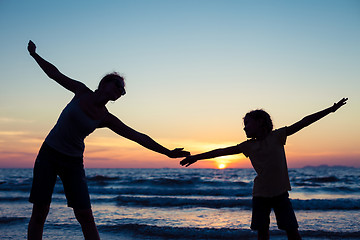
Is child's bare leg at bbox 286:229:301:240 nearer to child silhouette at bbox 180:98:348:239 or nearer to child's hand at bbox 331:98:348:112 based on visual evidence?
child silhouette at bbox 180:98:348:239

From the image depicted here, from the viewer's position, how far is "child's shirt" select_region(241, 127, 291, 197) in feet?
11.6

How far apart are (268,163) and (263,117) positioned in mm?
533

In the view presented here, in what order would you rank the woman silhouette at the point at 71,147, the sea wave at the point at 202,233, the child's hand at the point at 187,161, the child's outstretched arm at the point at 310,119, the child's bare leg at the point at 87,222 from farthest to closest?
the sea wave at the point at 202,233
the child's hand at the point at 187,161
the child's outstretched arm at the point at 310,119
the child's bare leg at the point at 87,222
the woman silhouette at the point at 71,147

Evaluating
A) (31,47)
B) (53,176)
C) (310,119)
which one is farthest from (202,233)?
(31,47)

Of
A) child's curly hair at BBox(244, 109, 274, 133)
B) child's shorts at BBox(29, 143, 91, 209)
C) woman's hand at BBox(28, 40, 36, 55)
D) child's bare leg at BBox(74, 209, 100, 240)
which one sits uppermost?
woman's hand at BBox(28, 40, 36, 55)

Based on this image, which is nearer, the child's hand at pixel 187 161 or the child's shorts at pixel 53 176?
the child's shorts at pixel 53 176

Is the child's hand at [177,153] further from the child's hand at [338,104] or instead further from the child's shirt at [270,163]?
the child's hand at [338,104]

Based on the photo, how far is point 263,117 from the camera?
3.71 meters

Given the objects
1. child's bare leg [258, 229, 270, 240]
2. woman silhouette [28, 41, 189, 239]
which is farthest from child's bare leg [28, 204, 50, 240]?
child's bare leg [258, 229, 270, 240]

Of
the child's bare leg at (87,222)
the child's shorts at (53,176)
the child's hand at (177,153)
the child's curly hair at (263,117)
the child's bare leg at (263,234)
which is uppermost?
the child's curly hair at (263,117)

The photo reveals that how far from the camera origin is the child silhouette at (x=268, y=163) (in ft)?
11.5

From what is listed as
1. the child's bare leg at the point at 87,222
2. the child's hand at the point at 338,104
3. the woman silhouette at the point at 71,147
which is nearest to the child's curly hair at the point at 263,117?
the child's hand at the point at 338,104

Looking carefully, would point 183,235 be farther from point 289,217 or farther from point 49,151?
point 49,151

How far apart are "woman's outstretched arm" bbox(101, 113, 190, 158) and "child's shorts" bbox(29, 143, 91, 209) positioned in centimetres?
50
